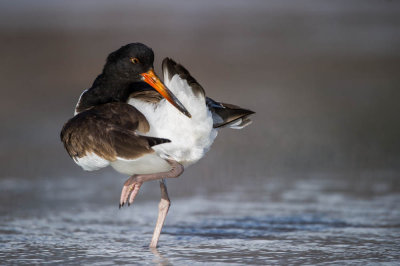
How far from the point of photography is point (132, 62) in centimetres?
548

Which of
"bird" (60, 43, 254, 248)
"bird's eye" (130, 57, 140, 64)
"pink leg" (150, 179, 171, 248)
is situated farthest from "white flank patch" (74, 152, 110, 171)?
"bird's eye" (130, 57, 140, 64)

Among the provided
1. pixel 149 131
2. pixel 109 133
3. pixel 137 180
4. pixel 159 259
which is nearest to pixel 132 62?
pixel 149 131

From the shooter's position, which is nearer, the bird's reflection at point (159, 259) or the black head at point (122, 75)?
the bird's reflection at point (159, 259)

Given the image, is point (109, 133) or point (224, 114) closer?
point (109, 133)

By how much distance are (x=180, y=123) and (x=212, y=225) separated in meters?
1.33

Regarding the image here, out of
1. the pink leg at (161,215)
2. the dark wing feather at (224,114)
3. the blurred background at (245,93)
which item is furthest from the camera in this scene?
the blurred background at (245,93)

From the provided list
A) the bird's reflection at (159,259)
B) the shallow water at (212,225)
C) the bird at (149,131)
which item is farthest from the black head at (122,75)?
the bird's reflection at (159,259)

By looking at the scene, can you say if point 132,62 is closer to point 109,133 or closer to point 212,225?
point 109,133

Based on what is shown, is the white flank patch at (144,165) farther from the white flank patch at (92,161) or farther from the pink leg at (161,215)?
the pink leg at (161,215)

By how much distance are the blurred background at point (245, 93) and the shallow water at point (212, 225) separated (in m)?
0.05

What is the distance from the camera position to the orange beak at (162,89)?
4922mm

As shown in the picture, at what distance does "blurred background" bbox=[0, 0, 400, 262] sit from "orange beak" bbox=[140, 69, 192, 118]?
1622 mm

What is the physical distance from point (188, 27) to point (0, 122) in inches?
297

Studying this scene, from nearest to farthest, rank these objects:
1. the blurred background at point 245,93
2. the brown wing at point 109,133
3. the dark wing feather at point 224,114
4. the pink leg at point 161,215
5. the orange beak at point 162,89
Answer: the brown wing at point 109,133, the orange beak at point 162,89, the pink leg at point 161,215, the dark wing feather at point 224,114, the blurred background at point 245,93
